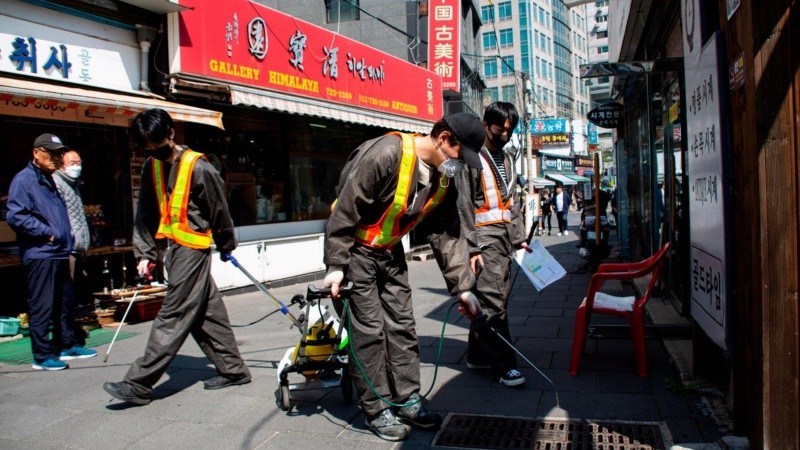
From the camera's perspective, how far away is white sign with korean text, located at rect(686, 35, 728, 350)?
3.07 metres

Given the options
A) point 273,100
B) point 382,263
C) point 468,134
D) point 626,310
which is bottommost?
point 626,310

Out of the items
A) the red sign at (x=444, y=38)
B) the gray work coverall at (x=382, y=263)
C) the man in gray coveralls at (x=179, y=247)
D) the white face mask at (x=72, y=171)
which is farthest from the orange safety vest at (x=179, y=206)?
the red sign at (x=444, y=38)

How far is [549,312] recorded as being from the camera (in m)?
7.01

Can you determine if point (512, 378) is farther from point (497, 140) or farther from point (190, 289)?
point (190, 289)

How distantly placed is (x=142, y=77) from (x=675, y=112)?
21.8 feet

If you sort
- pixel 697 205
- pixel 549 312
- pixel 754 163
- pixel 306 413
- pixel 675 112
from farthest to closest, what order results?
pixel 549 312, pixel 675 112, pixel 306 413, pixel 697 205, pixel 754 163

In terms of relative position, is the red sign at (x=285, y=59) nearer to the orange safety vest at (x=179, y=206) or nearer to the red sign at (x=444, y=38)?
the red sign at (x=444, y=38)

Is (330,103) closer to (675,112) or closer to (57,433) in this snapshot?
(675,112)

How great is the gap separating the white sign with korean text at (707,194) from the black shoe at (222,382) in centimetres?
313

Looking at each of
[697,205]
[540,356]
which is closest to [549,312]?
[540,356]

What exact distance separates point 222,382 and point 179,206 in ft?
4.33

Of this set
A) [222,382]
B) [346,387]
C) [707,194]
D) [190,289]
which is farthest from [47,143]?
[707,194]

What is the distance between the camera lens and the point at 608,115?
39.3 ft

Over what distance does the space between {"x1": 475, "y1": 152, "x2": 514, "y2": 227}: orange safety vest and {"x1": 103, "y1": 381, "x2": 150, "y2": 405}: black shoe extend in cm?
260
